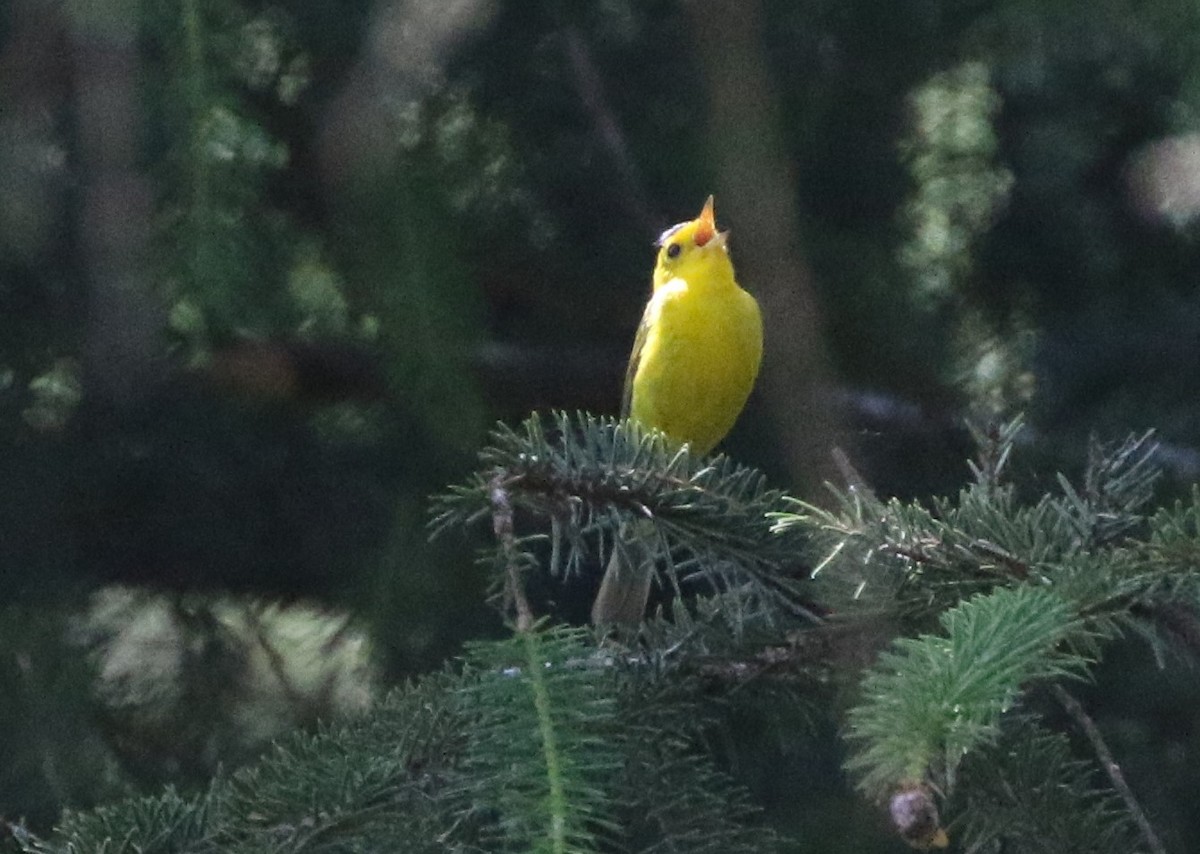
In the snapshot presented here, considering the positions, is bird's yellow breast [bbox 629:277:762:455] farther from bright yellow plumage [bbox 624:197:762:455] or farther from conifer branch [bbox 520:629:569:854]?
conifer branch [bbox 520:629:569:854]

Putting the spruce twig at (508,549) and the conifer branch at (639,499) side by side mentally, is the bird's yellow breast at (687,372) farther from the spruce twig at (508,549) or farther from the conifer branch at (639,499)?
the spruce twig at (508,549)

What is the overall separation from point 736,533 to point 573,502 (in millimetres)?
215

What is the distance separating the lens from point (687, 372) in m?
2.99

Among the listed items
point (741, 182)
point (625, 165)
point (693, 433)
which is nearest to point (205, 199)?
point (741, 182)

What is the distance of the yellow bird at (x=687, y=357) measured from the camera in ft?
9.71

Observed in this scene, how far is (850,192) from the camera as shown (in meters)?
2.92

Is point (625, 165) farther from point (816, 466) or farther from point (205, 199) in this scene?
point (205, 199)

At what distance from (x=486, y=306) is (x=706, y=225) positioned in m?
0.92

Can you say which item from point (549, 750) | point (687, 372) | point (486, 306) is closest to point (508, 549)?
point (549, 750)

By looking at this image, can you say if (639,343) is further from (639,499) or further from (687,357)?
(639,499)

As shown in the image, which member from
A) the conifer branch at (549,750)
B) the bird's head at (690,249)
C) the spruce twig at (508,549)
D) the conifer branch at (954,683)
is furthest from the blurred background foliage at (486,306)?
the conifer branch at (954,683)

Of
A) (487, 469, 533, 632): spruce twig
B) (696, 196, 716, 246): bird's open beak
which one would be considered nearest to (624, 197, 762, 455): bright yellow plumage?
(696, 196, 716, 246): bird's open beak

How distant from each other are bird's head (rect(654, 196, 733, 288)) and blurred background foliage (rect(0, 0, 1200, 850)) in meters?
0.05

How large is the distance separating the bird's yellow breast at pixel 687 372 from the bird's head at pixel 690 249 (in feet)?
0.07
